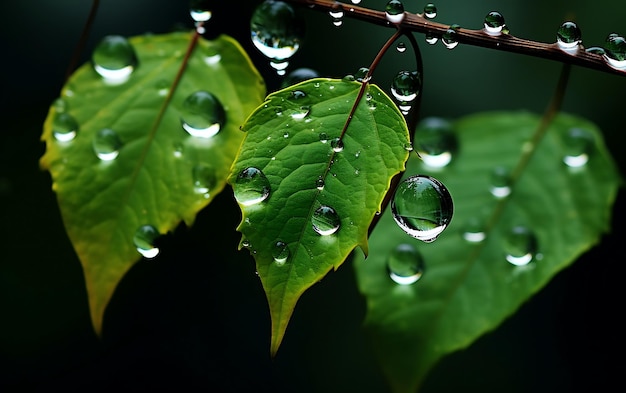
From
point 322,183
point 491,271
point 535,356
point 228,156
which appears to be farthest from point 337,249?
point 535,356

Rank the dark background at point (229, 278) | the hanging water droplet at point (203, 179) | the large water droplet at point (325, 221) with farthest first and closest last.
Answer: the dark background at point (229, 278)
the hanging water droplet at point (203, 179)
the large water droplet at point (325, 221)

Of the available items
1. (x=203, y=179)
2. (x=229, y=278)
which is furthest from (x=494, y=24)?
(x=229, y=278)

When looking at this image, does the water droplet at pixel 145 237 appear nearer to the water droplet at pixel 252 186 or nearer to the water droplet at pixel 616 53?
the water droplet at pixel 252 186

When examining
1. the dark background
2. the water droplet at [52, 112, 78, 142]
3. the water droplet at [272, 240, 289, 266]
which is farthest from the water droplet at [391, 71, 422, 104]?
the dark background

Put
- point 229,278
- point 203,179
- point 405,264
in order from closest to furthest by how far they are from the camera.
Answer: point 203,179 → point 405,264 → point 229,278

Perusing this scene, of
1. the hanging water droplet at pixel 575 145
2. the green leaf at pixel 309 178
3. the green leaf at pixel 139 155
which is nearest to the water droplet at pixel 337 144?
the green leaf at pixel 309 178

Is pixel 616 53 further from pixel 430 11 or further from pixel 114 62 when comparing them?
pixel 114 62

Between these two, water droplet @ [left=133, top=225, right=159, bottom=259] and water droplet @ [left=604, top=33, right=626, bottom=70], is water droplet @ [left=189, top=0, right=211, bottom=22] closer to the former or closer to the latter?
water droplet @ [left=133, top=225, right=159, bottom=259]
